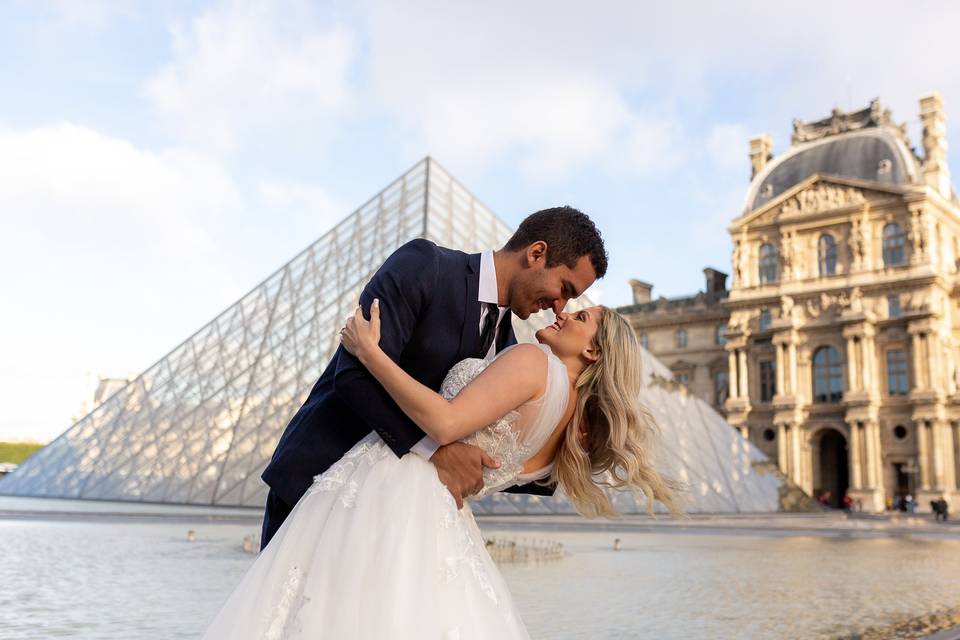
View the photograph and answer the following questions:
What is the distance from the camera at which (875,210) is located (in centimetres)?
4038

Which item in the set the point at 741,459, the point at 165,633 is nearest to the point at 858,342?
the point at 741,459

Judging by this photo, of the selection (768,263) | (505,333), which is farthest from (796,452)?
(505,333)

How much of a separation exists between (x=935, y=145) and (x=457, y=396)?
4462cm

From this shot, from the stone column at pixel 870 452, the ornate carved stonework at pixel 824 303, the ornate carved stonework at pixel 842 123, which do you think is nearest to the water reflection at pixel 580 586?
the stone column at pixel 870 452

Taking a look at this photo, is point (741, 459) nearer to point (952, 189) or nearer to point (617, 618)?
point (617, 618)

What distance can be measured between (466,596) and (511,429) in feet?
1.35

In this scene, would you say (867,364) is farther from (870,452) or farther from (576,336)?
(576,336)

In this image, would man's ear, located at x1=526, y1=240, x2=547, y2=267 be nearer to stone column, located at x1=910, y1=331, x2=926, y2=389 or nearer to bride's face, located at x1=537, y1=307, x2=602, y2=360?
bride's face, located at x1=537, y1=307, x2=602, y2=360

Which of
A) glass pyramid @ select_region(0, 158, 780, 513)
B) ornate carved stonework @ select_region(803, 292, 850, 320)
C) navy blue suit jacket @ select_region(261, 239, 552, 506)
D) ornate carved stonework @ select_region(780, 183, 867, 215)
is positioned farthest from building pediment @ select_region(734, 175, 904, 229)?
navy blue suit jacket @ select_region(261, 239, 552, 506)

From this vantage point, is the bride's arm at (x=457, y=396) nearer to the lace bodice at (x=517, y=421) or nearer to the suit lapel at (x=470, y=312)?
the lace bodice at (x=517, y=421)

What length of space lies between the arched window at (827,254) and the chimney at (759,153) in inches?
256

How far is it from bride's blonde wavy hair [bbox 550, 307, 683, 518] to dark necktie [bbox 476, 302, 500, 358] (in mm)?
284

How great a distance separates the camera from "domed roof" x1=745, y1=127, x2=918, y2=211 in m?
41.2

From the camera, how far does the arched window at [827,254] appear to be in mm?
41594
